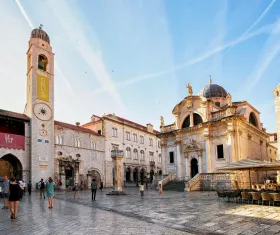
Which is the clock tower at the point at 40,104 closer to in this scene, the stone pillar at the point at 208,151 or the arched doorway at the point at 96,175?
the arched doorway at the point at 96,175

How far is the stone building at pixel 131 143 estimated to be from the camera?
42441 millimetres

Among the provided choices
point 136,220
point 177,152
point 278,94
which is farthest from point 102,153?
point 136,220

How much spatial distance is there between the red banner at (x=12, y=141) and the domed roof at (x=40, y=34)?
14.0 meters

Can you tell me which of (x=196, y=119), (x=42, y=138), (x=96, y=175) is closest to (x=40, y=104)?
(x=42, y=138)

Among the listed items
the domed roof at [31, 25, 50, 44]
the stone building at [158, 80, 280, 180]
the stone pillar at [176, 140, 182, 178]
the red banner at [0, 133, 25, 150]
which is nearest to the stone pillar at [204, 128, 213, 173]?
the stone building at [158, 80, 280, 180]

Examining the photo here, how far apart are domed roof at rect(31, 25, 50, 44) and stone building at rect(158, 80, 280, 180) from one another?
20.0 meters

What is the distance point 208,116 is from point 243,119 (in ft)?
12.9

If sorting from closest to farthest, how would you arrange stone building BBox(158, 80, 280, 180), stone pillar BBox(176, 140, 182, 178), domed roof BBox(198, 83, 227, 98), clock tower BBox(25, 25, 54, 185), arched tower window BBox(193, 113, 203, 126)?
1. stone building BBox(158, 80, 280, 180)
2. clock tower BBox(25, 25, 54, 185)
3. arched tower window BBox(193, 113, 203, 126)
4. stone pillar BBox(176, 140, 182, 178)
5. domed roof BBox(198, 83, 227, 98)

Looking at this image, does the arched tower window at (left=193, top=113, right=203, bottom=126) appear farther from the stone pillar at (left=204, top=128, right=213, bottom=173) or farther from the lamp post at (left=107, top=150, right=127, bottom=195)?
the lamp post at (left=107, top=150, right=127, bottom=195)

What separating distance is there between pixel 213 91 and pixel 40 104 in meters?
23.6

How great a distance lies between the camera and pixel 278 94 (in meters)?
24.8

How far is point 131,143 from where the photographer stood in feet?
156

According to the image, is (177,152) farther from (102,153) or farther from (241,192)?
(241,192)

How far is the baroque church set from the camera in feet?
98.2
